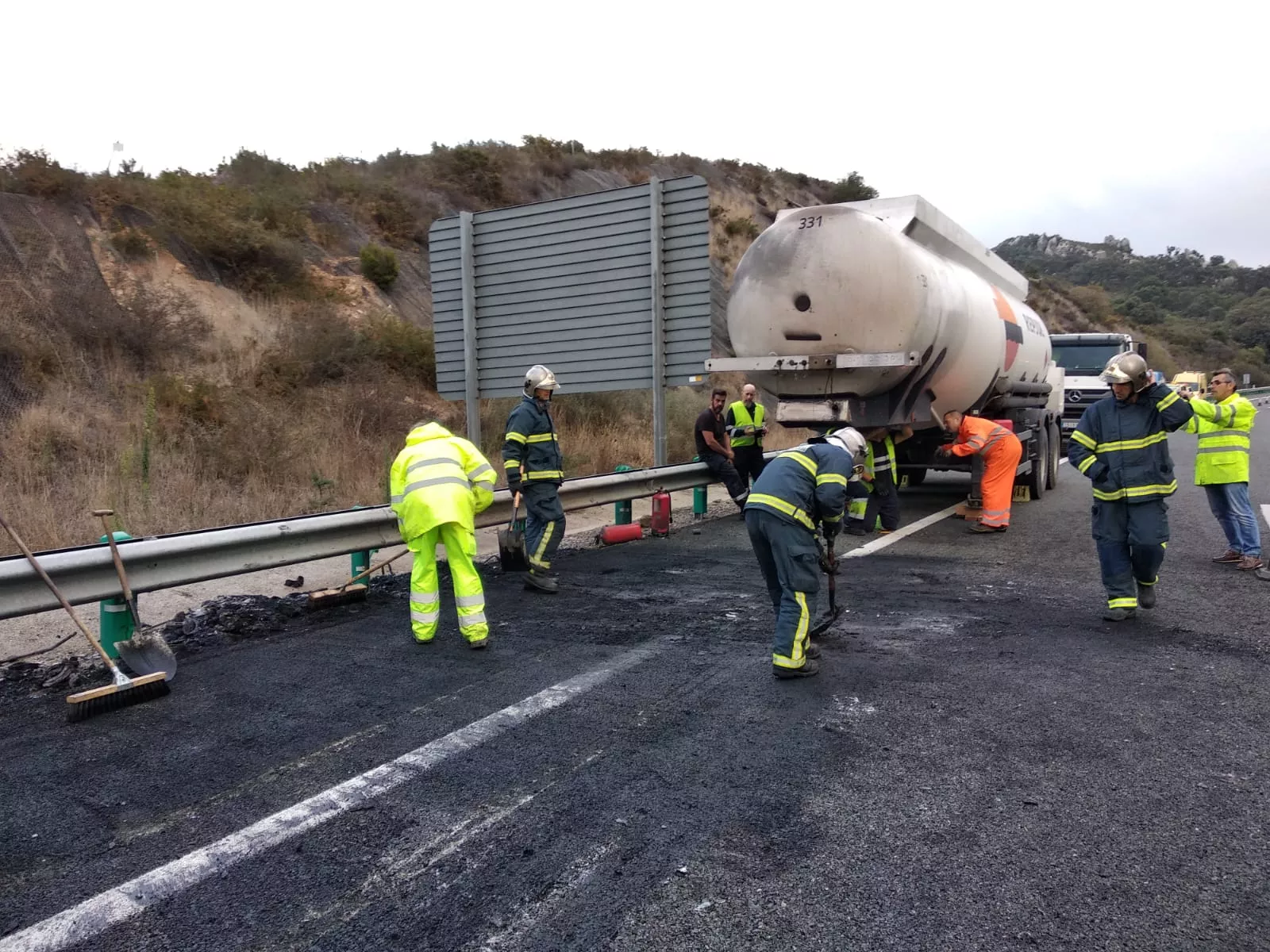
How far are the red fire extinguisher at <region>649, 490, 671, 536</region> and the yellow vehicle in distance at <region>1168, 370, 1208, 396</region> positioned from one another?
441cm

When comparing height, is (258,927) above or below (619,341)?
below

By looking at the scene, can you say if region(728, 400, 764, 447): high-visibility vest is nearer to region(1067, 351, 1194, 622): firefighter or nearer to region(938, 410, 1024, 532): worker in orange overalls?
region(938, 410, 1024, 532): worker in orange overalls

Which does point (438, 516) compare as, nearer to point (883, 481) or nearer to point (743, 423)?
point (883, 481)

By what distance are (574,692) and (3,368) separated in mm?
9810

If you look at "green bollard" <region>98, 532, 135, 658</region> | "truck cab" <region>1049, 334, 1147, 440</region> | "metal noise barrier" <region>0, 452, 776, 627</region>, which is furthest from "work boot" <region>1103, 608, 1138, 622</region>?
"truck cab" <region>1049, 334, 1147, 440</region>

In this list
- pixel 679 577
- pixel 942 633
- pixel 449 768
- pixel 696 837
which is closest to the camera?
pixel 696 837

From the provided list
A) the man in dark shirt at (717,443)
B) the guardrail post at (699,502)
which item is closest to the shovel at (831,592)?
the man in dark shirt at (717,443)

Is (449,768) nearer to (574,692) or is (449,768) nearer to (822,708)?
(574,692)

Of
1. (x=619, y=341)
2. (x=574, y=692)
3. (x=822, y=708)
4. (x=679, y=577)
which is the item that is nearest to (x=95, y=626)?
(x=574, y=692)

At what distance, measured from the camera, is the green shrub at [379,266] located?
1812cm

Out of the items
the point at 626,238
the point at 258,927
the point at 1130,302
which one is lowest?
the point at 258,927

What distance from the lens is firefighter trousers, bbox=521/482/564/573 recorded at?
6.39 metres

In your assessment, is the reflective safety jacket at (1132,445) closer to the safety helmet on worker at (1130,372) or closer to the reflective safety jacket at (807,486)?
the safety helmet on worker at (1130,372)

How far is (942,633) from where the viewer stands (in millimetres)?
4980
